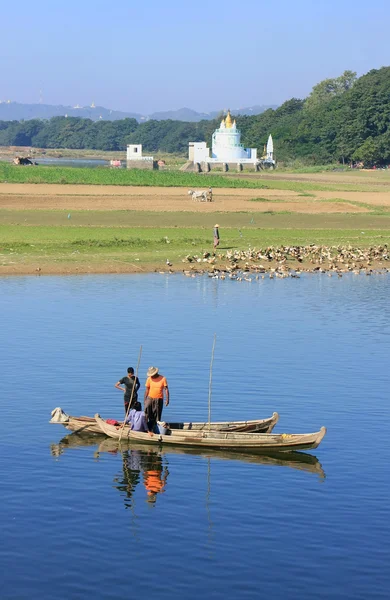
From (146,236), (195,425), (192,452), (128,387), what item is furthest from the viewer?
(146,236)

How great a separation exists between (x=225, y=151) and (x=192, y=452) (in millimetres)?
141671

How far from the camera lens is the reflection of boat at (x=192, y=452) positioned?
2223cm

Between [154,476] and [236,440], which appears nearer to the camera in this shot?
[154,476]

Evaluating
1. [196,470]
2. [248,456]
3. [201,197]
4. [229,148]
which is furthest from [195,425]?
[229,148]

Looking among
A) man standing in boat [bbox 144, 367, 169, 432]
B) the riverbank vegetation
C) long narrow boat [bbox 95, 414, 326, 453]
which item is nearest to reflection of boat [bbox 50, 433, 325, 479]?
long narrow boat [bbox 95, 414, 326, 453]

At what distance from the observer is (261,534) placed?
59.2ft

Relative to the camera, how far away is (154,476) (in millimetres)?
21203

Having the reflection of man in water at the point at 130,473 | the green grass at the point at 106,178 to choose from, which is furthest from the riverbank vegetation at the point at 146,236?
the green grass at the point at 106,178

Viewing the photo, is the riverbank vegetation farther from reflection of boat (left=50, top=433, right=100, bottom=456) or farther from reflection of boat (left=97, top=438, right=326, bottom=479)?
reflection of boat (left=97, top=438, right=326, bottom=479)

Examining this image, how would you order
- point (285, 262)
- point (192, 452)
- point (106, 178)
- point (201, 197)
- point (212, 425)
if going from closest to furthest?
point (192, 452), point (212, 425), point (285, 262), point (201, 197), point (106, 178)

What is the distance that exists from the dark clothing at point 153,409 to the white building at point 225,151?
13579 centimetres

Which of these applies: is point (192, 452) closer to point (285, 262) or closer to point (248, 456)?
point (248, 456)

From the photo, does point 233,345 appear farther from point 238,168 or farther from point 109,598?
point 238,168

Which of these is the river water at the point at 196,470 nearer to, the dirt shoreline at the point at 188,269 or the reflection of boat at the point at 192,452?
the reflection of boat at the point at 192,452
